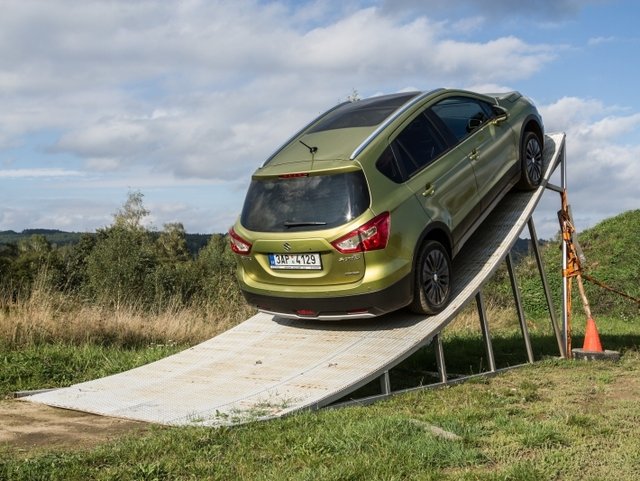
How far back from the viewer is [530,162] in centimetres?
969

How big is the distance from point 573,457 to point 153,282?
111ft

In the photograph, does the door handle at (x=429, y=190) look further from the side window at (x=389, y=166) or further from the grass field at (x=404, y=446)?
the grass field at (x=404, y=446)

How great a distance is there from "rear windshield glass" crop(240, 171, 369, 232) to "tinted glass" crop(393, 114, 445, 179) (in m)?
0.77

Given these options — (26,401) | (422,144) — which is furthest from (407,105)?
(26,401)

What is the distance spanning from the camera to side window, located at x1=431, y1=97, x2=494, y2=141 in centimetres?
843

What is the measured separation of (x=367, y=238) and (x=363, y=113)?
6.43ft

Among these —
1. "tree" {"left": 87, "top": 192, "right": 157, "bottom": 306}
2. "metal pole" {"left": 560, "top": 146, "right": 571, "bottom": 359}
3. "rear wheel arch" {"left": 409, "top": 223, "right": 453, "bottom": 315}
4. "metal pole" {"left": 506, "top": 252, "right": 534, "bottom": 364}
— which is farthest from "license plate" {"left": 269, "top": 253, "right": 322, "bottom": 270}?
"tree" {"left": 87, "top": 192, "right": 157, "bottom": 306}

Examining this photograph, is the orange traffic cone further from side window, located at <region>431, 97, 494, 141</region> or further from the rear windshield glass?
the rear windshield glass

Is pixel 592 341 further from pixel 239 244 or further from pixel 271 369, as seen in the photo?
pixel 239 244

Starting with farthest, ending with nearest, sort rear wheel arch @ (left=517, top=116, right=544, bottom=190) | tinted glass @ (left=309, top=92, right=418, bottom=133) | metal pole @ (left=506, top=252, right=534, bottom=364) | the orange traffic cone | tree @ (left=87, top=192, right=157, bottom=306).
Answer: tree @ (left=87, top=192, right=157, bottom=306) < the orange traffic cone < rear wheel arch @ (left=517, top=116, right=544, bottom=190) < metal pole @ (left=506, top=252, right=534, bottom=364) < tinted glass @ (left=309, top=92, right=418, bottom=133)

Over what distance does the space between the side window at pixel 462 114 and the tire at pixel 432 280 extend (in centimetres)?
156

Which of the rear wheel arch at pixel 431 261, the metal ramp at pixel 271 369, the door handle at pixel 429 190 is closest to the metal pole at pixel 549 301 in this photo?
the metal ramp at pixel 271 369

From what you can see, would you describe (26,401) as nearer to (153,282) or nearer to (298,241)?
(298,241)

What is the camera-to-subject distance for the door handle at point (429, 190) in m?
7.58
